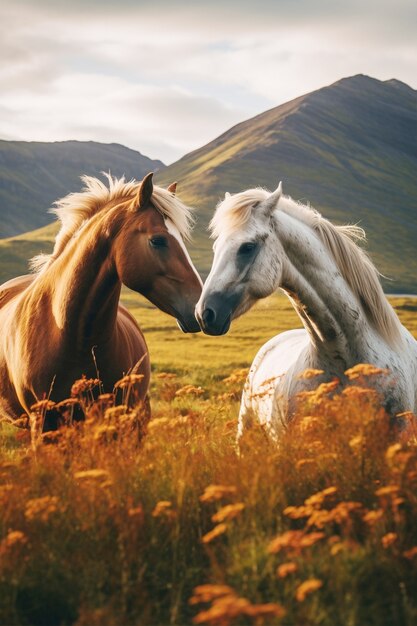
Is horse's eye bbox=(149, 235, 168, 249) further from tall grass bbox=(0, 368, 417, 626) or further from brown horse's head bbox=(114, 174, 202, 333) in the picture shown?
tall grass bbox=(0, 368, 417, 626)

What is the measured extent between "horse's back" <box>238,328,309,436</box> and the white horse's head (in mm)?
877

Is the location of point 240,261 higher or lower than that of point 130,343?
higher

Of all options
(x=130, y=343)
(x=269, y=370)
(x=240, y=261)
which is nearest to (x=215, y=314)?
(x=240, y=261)

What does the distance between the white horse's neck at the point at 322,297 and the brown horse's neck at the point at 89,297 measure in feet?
5.56

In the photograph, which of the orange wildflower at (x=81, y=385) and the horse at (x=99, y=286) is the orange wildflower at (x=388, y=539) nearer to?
the orange wildflower at (x=81, y=385)

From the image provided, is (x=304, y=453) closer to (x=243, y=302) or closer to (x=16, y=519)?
(x=243, y=302)

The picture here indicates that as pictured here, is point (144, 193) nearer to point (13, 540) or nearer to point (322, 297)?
point (322, 297)

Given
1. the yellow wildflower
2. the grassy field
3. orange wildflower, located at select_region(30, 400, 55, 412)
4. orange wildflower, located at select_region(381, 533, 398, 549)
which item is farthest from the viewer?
orange wildflower, located at select_region(30, 400, 55, 412)

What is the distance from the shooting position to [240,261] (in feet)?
19.5

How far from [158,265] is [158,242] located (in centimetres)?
22

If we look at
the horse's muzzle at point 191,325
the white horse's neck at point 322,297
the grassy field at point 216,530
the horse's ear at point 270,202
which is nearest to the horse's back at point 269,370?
the white horse's neck at point 322,297

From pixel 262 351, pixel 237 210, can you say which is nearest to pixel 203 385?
pixel 262 351

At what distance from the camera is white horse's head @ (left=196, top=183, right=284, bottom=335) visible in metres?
5.75

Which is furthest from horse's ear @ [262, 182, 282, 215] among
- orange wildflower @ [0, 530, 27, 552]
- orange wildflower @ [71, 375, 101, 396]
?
orange wildflower @ [0, 530, 27, 552]
